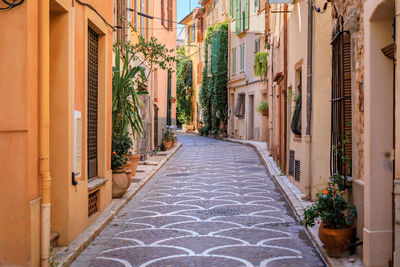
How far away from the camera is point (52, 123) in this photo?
6.58 metres

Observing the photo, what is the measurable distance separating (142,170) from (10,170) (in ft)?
35.2

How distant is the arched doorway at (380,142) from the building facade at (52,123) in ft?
10.7

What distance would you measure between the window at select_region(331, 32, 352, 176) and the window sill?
3.56 m

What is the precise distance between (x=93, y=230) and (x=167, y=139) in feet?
59.0

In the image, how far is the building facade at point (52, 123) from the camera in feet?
16.8

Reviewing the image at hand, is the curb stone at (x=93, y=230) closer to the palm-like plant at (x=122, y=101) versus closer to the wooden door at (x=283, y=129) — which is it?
the palm-like plant at (x=122, y=101)

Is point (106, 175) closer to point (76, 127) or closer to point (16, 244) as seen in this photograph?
point (76, 127)

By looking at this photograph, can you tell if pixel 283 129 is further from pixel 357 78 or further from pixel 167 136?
pixel 167 136

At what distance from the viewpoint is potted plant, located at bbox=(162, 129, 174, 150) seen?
24866 mm

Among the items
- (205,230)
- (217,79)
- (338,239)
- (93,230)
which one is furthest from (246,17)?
(338,239)

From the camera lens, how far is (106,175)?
935 cm

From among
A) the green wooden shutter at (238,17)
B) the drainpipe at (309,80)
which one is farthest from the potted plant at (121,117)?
the green wooden shutter at (238,17)

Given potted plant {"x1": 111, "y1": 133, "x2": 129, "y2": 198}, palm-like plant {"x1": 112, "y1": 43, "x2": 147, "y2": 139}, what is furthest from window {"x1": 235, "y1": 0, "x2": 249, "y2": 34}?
potted plant {"x1": 111, "y1": 133, "x2": 129, "y2": 198}

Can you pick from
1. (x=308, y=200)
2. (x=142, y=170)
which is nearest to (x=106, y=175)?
(x=308, y=200)
